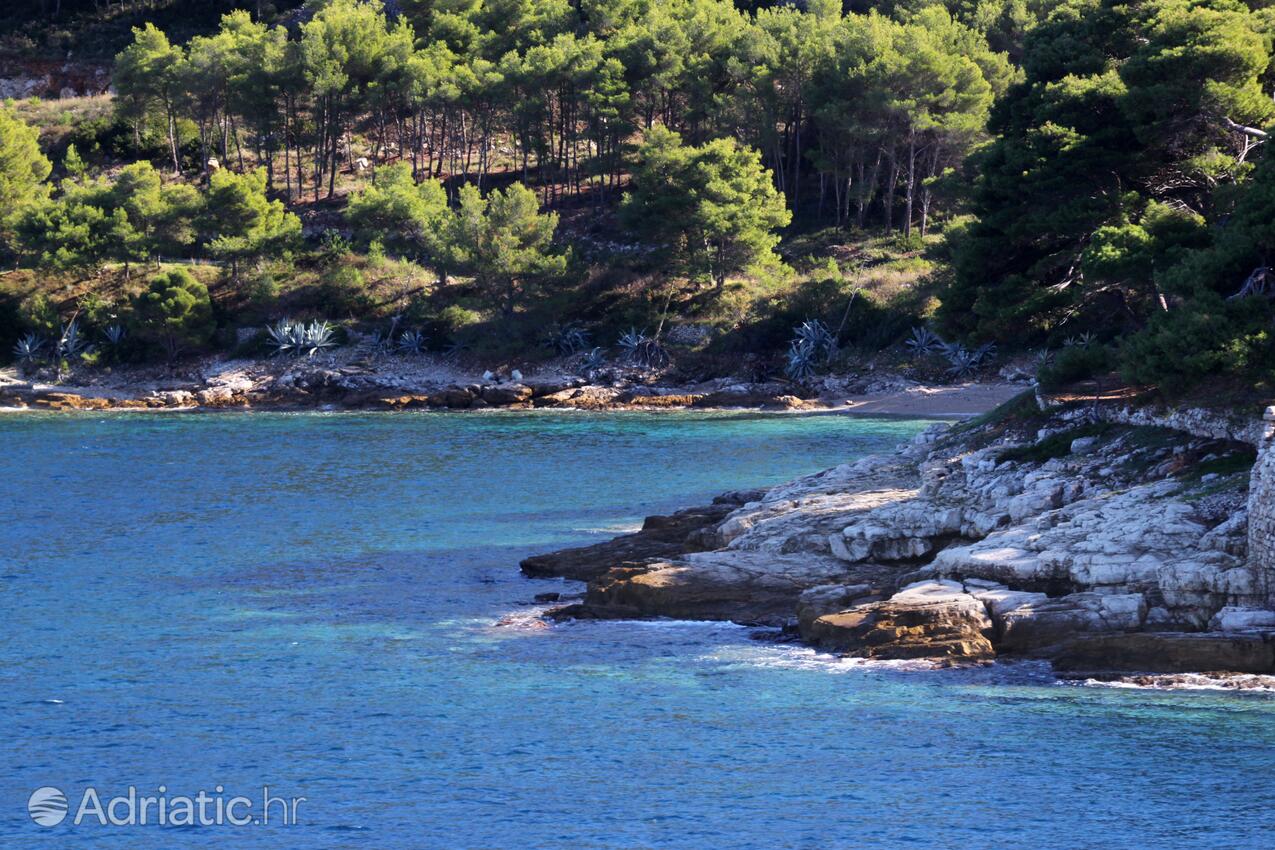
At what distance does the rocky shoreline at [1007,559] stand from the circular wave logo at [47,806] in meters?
8.81

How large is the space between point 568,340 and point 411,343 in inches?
265

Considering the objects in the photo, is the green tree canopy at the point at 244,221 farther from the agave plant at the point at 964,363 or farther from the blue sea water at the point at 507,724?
the blue sea water at the point at 507,724

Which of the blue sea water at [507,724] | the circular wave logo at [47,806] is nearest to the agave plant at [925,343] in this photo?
the blue sea water at [507,724]

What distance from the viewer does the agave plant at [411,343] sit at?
60875 millimetres

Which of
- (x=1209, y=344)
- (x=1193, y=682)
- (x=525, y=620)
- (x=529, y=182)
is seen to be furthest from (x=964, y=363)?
(x=1193, y=682)

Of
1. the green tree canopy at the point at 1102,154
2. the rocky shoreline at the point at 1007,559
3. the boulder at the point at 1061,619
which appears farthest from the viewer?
the green tree canopy at the point at 1102,154

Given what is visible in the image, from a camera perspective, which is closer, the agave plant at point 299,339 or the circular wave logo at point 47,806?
the circular wave logo at point 47,806

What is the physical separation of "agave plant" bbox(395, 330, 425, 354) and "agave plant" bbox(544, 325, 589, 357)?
545 centimetres

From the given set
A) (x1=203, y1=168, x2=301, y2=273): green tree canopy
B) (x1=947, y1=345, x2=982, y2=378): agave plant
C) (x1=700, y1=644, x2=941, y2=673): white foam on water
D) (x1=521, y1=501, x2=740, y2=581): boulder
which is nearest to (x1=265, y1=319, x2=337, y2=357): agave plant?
(x1=203, y1=168, x2=301, y2=273): green tree canopy

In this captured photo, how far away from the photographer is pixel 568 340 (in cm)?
5988

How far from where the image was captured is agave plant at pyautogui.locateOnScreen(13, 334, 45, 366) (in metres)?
61.5

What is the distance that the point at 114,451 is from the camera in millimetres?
44750

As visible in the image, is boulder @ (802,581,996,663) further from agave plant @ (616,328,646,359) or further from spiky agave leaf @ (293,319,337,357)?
spiky agave leaf @ (293,319,337,357)

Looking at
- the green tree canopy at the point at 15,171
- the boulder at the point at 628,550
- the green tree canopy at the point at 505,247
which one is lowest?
the boulder at the point at 628,550
